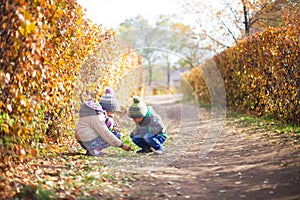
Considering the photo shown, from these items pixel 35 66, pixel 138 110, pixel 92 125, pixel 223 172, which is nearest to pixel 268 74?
pixel 138 110

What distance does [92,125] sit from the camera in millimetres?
6461

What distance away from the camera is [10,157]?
4.74 metres

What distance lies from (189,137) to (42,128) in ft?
14.7

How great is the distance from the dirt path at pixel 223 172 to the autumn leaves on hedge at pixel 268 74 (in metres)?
1.23

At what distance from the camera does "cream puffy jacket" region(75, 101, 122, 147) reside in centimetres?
638

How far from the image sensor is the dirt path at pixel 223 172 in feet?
14.8

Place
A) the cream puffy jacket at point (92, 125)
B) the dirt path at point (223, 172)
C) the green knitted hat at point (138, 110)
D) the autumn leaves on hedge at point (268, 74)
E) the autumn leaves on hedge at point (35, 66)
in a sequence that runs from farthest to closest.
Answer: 1. the autumn leaves on hedge at point (268, 74)
2. the green knitted hat at point (138, 110)
3. the cream puffy jacket at point (92, 125)
4. the dirt path at point (223, 172)
5. the autumn leaves on hedge at point (35, 66)

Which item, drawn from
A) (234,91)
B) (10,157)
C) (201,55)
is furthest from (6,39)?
(201,55)

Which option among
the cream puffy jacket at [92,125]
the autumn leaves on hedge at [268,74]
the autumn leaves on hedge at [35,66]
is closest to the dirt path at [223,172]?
the cream puffy jacket at [92,125]

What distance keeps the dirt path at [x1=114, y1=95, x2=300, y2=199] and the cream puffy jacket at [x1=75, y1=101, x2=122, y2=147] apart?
27.0 inches

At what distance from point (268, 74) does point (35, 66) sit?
639 centimetres

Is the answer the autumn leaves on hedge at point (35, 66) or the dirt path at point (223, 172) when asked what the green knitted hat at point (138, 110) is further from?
the autumn leaves on hedge at point (35, 66)

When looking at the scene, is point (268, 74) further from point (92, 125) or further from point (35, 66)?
point (35, 66)

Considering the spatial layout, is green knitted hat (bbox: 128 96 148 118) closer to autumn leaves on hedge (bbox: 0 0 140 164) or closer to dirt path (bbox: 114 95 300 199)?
dirt path (bbox: 114 95 300 199)
